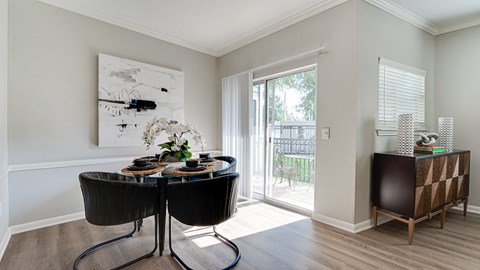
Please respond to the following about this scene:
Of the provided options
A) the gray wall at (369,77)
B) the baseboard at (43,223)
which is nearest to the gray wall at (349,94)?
the gray wall at (369,77)

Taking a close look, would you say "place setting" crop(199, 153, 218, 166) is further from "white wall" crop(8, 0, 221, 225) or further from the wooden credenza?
the wooden credenza

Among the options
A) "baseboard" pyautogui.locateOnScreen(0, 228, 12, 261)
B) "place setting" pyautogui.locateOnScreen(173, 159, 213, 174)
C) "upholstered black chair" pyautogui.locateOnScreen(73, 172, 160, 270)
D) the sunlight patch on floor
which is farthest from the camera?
the sunlight patch on floor

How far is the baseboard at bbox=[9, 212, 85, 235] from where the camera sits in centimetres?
259

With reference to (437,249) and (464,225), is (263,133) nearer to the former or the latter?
(437,249)

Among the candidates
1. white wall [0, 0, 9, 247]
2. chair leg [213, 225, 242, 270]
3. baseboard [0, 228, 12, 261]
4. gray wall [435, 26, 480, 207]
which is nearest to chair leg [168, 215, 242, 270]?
chair leg [213, 225, 242, 270]

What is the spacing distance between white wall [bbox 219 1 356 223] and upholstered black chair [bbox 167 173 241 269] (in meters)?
1.48

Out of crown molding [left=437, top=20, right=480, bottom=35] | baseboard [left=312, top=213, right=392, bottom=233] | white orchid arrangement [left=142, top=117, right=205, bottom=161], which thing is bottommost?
baseboard [left=312, top=213, right=392, bottom=233]

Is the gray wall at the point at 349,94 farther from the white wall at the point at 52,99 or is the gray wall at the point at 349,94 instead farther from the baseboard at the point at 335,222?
the white wall at the point at 52,99

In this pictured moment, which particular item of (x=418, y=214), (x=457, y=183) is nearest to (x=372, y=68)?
(x=418, y=214)

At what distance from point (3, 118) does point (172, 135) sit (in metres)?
1.72

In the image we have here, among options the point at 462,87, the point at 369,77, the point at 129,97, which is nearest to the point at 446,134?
the point at 462,87

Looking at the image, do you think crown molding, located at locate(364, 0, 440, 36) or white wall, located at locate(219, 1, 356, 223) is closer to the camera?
white wall, located at locate(219, 1, 356, 223)

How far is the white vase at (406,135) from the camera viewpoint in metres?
2.62

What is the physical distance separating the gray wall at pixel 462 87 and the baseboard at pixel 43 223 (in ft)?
17.7
